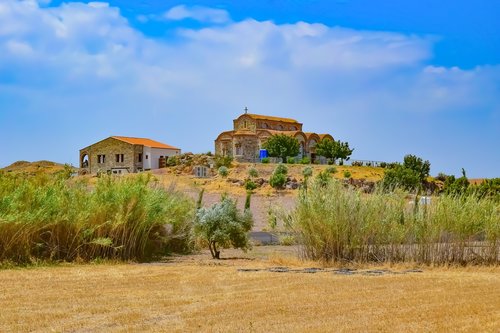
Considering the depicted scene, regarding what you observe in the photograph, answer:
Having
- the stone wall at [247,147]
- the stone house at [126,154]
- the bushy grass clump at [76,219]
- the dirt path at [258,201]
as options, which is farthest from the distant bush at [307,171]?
the bushy grass clump at [76,219]

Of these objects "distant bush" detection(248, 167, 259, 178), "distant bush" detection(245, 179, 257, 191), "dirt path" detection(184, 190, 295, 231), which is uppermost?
"distant bush" detection(248, 167, 259, 178)

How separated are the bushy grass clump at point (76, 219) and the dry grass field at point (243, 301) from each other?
1306mm

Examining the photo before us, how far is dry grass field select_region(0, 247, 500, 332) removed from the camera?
891 centimetres

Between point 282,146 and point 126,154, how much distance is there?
55.4 feet

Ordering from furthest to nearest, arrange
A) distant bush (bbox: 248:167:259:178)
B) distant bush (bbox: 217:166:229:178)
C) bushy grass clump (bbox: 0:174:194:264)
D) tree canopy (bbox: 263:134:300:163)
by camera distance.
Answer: tree canopy (bbox: 263:134:300:163), distant bush (bbox: 217:166:229:178), distant bush (bbox: 248:167:259:178), bushy grass clump (bbox: 0:174:194:264)

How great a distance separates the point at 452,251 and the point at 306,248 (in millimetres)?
3491

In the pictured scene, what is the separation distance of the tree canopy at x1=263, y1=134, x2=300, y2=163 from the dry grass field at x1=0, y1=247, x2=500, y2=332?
190 ft

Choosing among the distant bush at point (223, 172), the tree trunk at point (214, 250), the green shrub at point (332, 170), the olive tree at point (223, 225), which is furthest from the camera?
the distant bush at point (223, 172)

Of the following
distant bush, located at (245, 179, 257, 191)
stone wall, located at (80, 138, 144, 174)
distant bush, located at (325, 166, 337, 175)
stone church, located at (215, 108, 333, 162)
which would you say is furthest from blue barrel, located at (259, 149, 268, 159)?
distant bush, located at (245, 179, 257, 191)

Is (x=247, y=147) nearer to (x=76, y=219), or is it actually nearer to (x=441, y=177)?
(x=441, y=177)

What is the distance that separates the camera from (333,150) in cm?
7769

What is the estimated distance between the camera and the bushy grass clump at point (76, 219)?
16.2 meters

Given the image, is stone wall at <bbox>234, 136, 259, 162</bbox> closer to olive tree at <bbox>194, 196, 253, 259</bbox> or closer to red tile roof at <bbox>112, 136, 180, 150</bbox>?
red tile roof at <bbox>112, 136, 180, 150</bbox>

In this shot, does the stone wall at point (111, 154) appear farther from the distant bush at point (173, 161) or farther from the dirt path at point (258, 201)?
the dirt path at point (258, 201)
